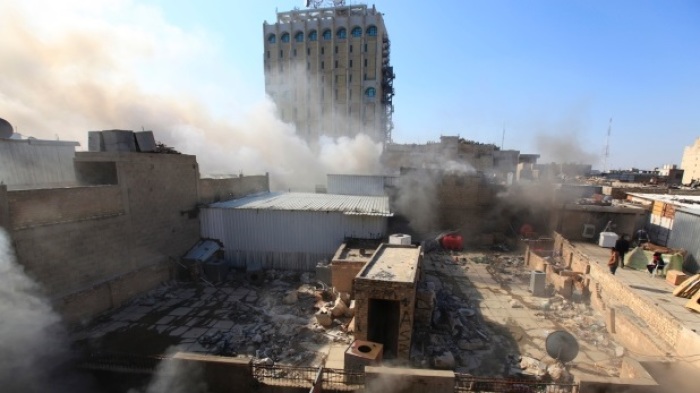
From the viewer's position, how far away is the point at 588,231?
16.2 m

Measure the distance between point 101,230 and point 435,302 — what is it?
11970mm

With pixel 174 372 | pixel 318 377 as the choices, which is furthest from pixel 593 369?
pixel 174 372

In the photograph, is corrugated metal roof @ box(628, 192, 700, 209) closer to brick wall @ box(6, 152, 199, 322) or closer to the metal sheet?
the metal sheet

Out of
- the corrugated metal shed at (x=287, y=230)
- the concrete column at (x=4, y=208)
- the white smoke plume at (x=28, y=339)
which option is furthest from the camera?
the corrugated metal shed at (x=287, y=230)

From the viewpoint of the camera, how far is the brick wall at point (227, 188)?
1594 centimetres

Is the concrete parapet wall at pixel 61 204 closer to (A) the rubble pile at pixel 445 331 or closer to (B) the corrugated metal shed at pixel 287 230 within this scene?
(B) the corrugated metal shed at pixel 287 230

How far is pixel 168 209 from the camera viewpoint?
13719mm

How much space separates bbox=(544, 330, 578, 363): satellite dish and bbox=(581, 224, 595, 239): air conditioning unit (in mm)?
11011

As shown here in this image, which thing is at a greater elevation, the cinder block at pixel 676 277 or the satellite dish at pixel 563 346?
the cinder block at pixel 676 277

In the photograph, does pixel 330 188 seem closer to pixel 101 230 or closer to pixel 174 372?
pixel 101 230

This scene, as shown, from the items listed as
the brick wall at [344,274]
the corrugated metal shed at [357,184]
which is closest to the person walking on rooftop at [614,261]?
the brick wall at [344,274]

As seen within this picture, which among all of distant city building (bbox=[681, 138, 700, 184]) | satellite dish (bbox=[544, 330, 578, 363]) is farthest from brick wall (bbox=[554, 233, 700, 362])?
distant city building (bbox=[681, 138, 700, 184])

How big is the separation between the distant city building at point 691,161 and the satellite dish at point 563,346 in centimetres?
5064

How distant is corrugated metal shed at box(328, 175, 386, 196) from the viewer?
2245cm
